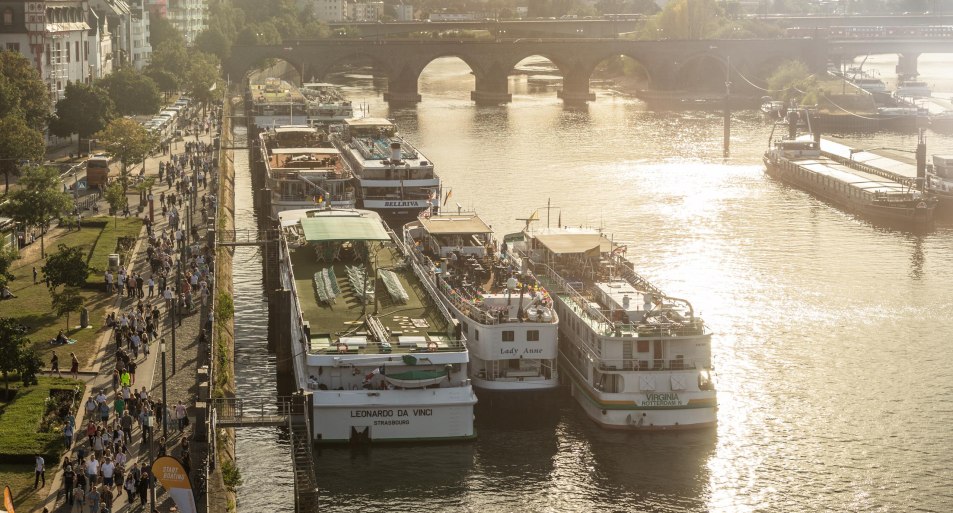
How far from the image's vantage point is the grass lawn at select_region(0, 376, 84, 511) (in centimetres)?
3978

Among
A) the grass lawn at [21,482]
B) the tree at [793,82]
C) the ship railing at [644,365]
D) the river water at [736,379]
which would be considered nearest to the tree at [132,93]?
the river water at [736,379]

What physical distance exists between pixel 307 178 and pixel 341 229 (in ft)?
65.2

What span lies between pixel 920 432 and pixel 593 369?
11.4 m

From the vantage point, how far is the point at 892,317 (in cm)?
6581

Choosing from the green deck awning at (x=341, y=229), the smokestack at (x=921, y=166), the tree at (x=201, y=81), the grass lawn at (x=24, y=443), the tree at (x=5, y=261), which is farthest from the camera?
the tree at (x=201, y=81)

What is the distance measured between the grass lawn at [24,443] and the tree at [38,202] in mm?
23602

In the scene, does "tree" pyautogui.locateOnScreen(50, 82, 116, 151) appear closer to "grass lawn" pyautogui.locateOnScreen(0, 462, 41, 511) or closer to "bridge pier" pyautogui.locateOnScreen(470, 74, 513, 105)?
"grass lawn" pyautogui.locateOnScreen(0, 462, 41, 511)

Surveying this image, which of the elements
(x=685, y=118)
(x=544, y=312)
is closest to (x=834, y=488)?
(x=544, y=312)

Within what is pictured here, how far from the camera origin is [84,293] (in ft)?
205

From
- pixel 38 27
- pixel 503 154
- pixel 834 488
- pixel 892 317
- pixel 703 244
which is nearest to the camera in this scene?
pixel 834 488

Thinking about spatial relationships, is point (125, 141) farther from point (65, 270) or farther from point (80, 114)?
point (65, 270)

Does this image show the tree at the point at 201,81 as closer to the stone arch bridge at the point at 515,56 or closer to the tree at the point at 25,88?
the stone arch bridge at the point at 515,56

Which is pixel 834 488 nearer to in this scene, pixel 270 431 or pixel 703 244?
pixel 270 431

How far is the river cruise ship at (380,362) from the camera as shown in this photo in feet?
156
